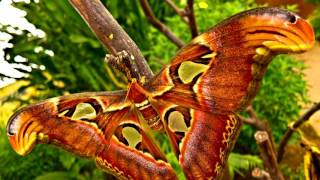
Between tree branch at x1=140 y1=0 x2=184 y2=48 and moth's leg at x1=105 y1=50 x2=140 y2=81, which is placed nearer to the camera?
moth's leg at x1=105 y1=50 x2=140 y2=81

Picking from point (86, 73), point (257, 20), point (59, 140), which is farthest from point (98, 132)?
point (86, 73)

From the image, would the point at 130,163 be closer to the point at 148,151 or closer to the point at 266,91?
the point at 148,151

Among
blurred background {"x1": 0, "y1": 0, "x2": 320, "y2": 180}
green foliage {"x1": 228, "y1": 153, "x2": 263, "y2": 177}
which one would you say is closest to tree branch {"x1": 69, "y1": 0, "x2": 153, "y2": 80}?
green foliage {"x1": 228, "y1": 153, "x2": 263, "y2": 177}

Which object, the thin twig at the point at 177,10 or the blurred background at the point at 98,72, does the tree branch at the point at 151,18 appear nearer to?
the thin twig at the point at 177,10

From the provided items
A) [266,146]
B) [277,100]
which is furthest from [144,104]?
[277,100]

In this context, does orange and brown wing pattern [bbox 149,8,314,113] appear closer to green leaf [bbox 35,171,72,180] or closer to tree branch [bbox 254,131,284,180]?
tree branch [bbox 254,131,284,180]

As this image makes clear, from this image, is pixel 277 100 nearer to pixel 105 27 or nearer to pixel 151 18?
pixel 151 18

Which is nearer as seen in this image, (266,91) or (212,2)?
(266,91)
